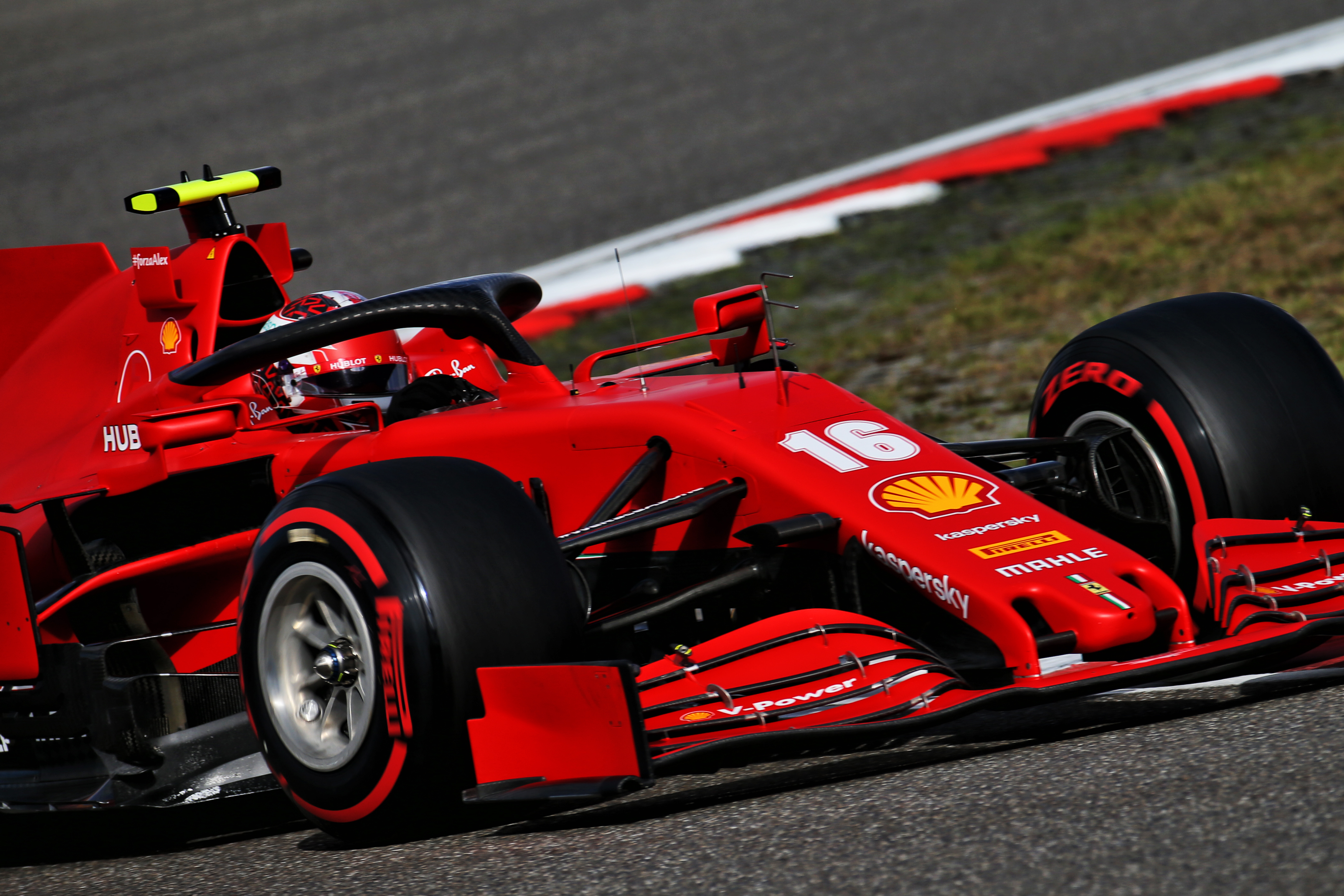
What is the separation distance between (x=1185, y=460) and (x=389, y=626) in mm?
2152

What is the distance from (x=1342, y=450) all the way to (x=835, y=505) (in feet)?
4.76

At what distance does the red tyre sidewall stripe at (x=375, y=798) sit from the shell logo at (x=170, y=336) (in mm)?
2307

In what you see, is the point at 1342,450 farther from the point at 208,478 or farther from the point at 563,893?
the point at 208,478

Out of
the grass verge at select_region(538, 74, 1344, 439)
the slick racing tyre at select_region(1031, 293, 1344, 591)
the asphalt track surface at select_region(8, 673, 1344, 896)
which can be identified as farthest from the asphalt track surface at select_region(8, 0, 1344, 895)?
the grass verge at select_region(538, 74, 1344, 439)

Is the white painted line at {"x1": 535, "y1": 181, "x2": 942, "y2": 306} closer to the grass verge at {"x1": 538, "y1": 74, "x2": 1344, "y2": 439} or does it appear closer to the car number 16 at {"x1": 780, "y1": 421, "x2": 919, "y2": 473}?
the grass verge at {"x1": 538, "y1": 74, "x2": 1344, "y2": 439}

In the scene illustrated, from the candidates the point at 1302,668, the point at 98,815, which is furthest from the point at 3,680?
the point at 1302,668

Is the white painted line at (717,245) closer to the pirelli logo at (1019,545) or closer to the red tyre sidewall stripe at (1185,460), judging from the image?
the red tyre sidewall stripe at (1185,460)

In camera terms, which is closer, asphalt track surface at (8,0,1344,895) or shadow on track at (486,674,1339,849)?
asphalt track surface at (8,0,1344,895)

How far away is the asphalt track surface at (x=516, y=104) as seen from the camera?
14.2m

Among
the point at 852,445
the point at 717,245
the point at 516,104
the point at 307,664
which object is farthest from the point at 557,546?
the point at 516,104

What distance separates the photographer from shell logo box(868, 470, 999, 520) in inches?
152

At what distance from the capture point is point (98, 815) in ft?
16.3

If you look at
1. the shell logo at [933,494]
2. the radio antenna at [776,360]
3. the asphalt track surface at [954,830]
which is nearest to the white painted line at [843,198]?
the radio antenna at [776,360]

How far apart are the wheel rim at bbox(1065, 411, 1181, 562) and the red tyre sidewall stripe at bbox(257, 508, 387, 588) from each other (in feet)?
6.97
